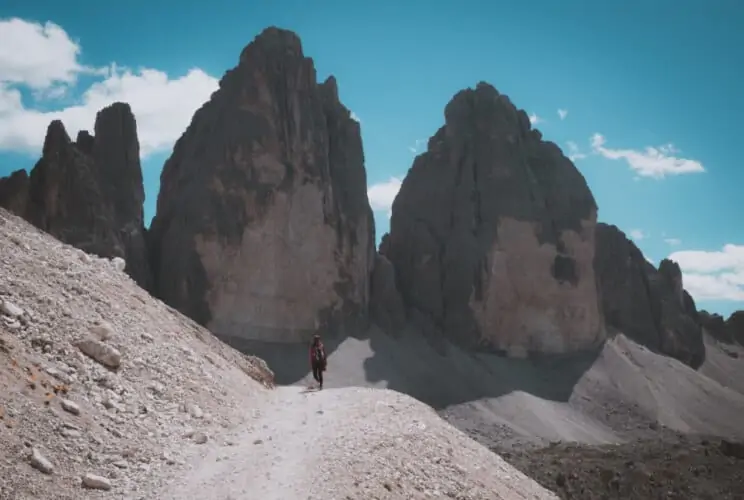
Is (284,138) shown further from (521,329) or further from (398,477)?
(398,477)

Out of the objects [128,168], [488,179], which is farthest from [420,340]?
[128,168]

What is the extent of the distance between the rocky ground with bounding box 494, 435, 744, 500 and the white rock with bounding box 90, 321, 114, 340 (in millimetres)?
25970

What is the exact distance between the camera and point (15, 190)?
48.6 meters

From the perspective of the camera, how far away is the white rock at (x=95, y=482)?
400 inches

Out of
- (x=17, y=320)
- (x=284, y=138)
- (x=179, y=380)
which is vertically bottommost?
(x=179, y=380)

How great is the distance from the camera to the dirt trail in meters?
11.4

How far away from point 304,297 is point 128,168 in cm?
1631

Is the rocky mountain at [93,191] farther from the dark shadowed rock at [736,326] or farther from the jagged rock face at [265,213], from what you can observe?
the dark shadowed rock at [736,326]

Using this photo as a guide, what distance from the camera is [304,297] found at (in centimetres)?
6038

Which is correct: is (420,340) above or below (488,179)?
below

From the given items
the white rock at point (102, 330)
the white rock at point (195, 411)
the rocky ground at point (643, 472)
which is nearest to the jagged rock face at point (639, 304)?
the rocky ground at point (643, 472)

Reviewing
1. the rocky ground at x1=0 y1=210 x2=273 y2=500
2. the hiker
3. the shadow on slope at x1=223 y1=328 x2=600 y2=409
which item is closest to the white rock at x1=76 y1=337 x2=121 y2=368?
the rocky ground at x1=0 y1=210 x2=273 y2=500

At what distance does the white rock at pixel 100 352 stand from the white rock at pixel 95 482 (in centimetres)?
323

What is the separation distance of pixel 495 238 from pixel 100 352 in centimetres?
6169
